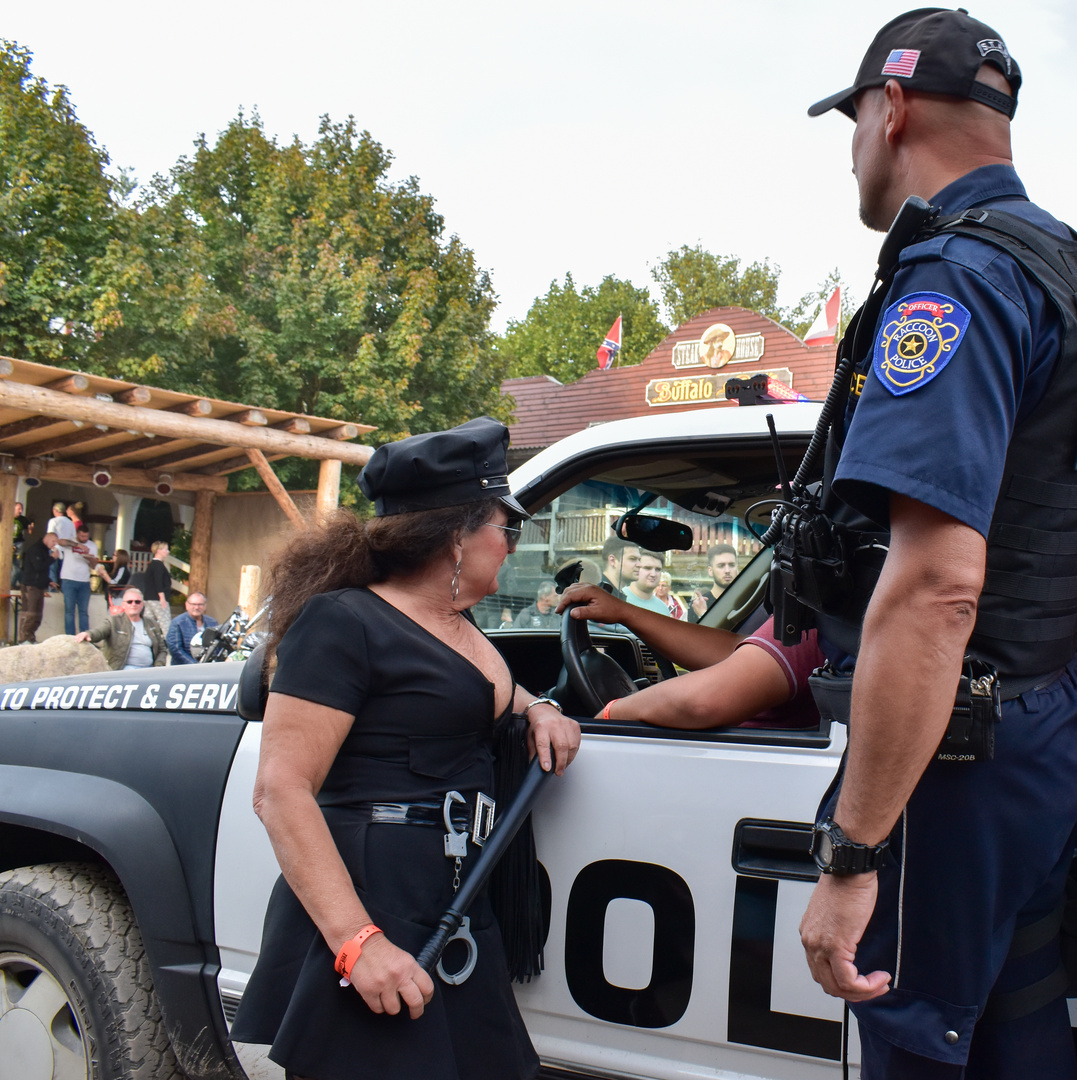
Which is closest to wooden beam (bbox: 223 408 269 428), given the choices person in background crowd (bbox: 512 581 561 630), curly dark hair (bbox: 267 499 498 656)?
person in background crowd (bbox: 512 581 561 630)

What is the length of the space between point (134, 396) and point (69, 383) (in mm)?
661

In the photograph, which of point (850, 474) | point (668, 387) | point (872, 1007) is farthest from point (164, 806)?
point (668, 387)

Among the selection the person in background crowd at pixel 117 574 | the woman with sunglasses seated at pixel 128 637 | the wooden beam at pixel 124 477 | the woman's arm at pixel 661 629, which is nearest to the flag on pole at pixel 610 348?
the wooden beam at pixel 124 477

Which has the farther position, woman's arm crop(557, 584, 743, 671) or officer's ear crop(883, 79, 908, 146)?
woman's arm crop(557, 584, 743, 671)

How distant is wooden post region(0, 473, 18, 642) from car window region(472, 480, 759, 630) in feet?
36.9

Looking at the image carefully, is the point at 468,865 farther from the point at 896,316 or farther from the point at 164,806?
the point at 896,316

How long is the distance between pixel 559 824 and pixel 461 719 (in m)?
0.31

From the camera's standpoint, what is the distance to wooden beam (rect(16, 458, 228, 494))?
12656mm

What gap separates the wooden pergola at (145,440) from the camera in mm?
9898

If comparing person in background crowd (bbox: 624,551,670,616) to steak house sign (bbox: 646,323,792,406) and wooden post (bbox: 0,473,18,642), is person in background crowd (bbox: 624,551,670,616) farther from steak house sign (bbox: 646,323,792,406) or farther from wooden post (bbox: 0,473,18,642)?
steak house sign (bbox: 646,323,792,406)

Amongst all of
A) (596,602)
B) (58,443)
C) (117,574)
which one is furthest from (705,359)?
(596,602)

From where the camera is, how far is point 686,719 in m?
1.88

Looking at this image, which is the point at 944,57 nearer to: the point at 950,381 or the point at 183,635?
the point at 950,381

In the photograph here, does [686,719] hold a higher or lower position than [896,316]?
lower
